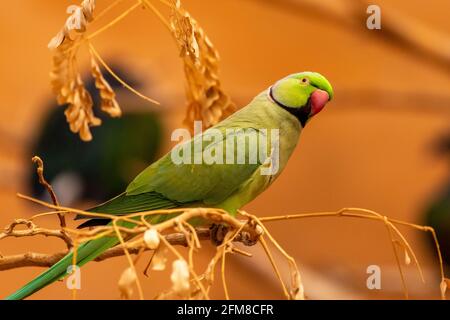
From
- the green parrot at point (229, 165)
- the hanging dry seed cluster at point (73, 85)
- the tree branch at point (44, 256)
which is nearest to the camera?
the tree branch at point (44, 256)

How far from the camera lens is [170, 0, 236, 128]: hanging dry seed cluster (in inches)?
39.6

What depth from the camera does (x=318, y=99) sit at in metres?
1.32

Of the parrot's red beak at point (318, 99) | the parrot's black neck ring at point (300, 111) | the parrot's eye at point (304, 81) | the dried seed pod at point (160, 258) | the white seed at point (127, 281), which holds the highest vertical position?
the parrot's eye at point (304, 81)

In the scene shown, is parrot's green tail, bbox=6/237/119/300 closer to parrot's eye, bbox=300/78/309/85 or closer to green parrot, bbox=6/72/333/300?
green parrot, bbox=6/72/333/300

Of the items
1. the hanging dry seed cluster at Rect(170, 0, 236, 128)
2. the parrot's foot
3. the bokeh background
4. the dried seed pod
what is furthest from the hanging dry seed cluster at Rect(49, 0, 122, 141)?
the bokeh background

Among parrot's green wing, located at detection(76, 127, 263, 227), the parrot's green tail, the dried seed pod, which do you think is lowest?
the parrot's green tail

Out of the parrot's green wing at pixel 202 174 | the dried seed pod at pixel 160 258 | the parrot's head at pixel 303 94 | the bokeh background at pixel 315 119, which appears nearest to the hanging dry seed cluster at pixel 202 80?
the parrot's green wing at pixel 202 174

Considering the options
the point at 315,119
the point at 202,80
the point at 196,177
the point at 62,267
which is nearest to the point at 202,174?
the point at 196,177

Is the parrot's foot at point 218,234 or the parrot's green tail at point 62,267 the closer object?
the parrot's green tail at point 62,267

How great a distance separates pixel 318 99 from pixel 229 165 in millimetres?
194

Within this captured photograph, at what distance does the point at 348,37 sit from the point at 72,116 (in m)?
3.04

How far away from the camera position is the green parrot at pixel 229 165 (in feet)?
4.16

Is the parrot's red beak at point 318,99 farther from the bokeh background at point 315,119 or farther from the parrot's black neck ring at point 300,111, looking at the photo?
the bokeh background at point 315,119
